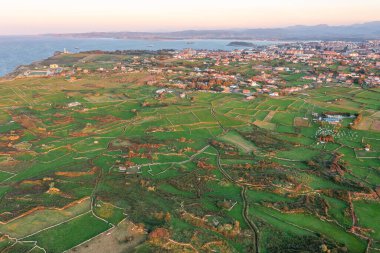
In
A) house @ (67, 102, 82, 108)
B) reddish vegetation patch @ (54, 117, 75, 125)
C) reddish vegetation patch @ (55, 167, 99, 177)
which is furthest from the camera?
house @ (67, 102, 82, 108)

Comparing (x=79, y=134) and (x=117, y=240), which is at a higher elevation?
(x=117, y=240)

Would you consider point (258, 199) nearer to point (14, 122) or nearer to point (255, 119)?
point (255, 119)

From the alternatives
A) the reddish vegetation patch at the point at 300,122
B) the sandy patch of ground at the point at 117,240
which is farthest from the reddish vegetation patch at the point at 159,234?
the reddish vegetation patch at the point at 300,122

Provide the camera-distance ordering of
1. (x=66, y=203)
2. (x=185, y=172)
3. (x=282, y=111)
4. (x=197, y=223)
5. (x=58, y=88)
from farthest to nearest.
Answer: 1. (x=58, y=88)
2. (x=282, y=111)
3. (x=185, y=172)
4. (x=66, y=203)
5. (x=197, y=223)

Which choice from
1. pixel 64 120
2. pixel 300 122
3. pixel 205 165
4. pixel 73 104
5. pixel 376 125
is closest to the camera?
pixel 205 165

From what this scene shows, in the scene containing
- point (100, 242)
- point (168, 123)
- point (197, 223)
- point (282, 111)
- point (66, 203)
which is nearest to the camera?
point (100, 242)

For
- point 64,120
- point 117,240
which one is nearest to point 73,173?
point 117,240

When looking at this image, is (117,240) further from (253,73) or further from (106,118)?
(253,73)

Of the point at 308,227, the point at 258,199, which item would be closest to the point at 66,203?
the point at 258,199

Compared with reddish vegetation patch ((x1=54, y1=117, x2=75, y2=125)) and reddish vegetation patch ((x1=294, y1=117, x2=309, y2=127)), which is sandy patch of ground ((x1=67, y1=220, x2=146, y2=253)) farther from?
reddish vegetation patch ((x1=294, y1=117, x2=309, y2=127))

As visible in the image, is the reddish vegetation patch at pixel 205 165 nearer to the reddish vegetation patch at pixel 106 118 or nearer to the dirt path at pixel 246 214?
the dirt path at pixel 246 214

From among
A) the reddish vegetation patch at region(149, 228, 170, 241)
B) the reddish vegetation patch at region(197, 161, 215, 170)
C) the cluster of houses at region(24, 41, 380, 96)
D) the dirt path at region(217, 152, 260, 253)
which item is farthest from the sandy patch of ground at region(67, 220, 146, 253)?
the cluster of houses at region(24, 41, 380, 96)
